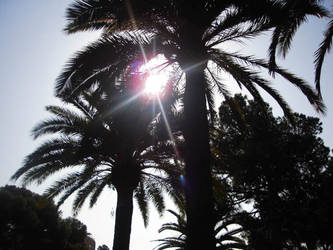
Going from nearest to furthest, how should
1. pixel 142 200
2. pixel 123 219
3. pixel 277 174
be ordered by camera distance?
1. pixel 123 219
2. pixel 142 200
3. pixel 277 174

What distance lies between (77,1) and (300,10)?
5.04 meters

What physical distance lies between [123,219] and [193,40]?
704 centimetres

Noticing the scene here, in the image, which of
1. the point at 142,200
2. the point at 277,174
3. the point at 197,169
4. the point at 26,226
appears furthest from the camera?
the point at 26,226

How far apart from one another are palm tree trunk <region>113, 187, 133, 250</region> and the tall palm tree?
5024mm

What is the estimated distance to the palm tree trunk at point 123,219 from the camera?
31.2 ft

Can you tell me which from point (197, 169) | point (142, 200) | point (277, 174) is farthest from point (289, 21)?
point (277, 174)

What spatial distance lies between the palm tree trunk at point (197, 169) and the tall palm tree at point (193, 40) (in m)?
0.02

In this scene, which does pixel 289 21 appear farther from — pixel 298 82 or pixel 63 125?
pixel 63 125

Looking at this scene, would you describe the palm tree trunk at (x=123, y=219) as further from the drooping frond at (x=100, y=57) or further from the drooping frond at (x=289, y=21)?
the drooping frond at (x=289, y=21)

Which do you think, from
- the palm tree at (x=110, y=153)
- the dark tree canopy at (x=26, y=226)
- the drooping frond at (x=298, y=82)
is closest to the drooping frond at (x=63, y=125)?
the palm tree at (x=110, y=153)

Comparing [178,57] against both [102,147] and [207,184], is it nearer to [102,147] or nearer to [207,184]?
[207,184]

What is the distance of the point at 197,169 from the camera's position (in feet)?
16.1

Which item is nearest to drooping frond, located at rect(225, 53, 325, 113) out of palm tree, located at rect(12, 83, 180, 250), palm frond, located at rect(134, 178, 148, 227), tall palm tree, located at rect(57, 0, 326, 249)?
tall palm tree, located at rect(57, 0, 326, 249)

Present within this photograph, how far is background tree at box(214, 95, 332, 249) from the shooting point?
15.3m
